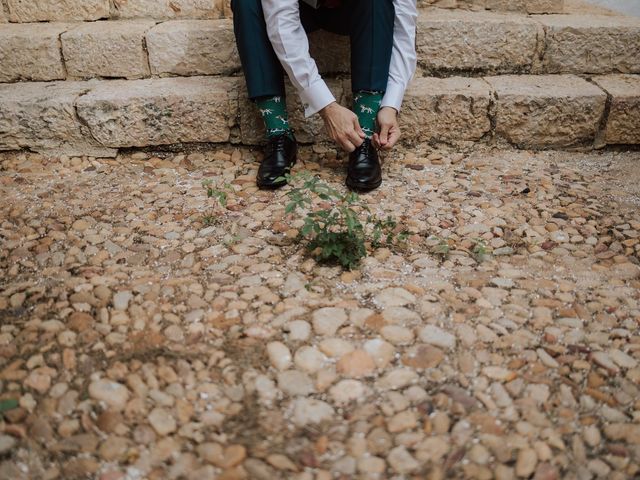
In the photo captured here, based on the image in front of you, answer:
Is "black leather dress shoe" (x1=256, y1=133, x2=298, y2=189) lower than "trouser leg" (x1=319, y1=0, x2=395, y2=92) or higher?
lower

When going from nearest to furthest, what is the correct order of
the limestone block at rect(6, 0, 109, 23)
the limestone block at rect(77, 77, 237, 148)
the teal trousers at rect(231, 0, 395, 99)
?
the teal trousers at rect(231, 0, 395, 99), the limestone block at rect(77, 77, 237, 148), the limestone block at rect(6, 0, 109, 23)

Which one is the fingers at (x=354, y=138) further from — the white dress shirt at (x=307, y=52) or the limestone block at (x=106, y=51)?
the limestone block at (x=106, y=51)

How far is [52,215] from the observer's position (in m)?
2.20

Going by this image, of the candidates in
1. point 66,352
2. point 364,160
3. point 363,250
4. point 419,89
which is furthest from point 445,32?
point 66,352

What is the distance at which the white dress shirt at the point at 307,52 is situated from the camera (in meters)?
2.12

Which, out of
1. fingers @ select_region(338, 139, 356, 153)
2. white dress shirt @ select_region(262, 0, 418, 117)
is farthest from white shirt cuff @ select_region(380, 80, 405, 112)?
fingers @ select_region(338, 139, 356, 153)

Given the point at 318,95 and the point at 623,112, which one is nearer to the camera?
the point at 318,95

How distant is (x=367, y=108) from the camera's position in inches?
92.7

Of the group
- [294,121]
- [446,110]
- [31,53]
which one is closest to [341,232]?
[294,121]

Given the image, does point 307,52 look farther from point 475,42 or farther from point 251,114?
point 475,42

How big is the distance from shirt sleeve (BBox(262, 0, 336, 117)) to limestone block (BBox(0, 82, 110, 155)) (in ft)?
3.55

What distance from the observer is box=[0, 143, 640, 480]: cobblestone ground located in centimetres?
125

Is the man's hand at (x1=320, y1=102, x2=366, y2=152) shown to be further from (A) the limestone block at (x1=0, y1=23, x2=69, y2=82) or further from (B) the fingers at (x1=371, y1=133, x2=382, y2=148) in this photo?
(A) the limestone block at (x1=0, y1=23, x2=69, y2=82)

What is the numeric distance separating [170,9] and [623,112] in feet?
7.83
